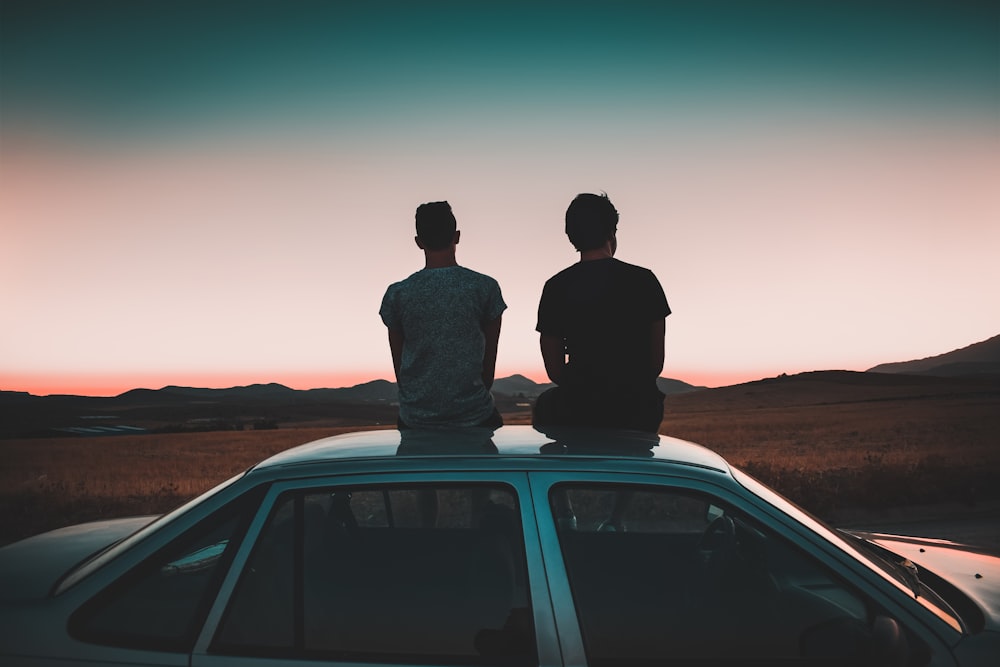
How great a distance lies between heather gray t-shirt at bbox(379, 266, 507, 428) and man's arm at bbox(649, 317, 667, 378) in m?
0.85

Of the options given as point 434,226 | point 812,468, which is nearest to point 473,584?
point 434,226

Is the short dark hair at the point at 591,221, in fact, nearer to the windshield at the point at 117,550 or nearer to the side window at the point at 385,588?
the side window at the point at 385,588

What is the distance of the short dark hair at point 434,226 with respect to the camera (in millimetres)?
3996

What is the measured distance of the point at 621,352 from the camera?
3.74 m

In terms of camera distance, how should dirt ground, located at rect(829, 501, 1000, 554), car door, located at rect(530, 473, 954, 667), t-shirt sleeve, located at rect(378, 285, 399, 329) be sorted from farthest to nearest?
1. dirt ground, located at rect(829, 501, 1000, 554)
2. t-shirt sleeve, located at rect(378, 285, 399, 329)
3. car door, located at rect(530, 473, 954, 667)

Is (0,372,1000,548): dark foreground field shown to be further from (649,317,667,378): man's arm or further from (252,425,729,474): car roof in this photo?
(252,425,729,474): car roof

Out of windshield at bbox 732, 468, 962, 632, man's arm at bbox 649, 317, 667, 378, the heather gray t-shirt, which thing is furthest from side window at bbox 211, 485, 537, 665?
man's arm at bbox 649, 317, 667, 378

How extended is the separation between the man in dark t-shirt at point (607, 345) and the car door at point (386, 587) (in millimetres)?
1528

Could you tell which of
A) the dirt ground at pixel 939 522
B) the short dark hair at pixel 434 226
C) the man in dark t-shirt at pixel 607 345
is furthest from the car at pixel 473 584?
the dirt ground at pixel 939 522

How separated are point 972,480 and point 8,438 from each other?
5745cm

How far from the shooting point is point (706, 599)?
2139 mm

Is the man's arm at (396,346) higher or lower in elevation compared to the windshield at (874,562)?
higher

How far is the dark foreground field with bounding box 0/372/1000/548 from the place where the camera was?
8430 millimetres

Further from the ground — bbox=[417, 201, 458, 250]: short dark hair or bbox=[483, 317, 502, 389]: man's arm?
bbox=[417, 201, 458, 250]: short dark hair
